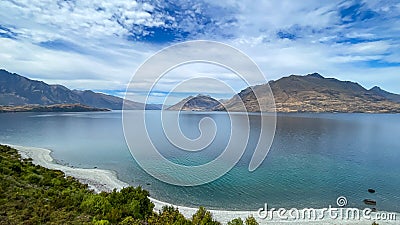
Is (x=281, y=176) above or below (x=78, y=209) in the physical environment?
below

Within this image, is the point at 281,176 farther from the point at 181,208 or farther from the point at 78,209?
the point at 78,209

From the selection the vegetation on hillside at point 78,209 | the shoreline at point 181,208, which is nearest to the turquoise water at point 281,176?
the shoreline at point 181,208

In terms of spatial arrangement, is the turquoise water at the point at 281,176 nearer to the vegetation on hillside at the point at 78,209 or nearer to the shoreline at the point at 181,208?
the shoreline at the point at 181,208

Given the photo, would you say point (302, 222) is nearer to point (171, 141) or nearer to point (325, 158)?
point (325, 158)

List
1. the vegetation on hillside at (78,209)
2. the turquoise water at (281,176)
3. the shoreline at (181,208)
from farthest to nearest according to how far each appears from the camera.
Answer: the turquoise water at (281,176)
the shoreline at (181,208)
the vegetation on hillside at (78,209)

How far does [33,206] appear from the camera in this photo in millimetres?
12891

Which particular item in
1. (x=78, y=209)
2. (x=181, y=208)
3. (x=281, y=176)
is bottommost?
(x=181, y=208)

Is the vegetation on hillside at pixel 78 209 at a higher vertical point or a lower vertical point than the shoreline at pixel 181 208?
higher

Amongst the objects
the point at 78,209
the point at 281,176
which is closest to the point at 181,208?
the point at 78,209

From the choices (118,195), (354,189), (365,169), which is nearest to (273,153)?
(365,169)

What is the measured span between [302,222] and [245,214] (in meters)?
4.15

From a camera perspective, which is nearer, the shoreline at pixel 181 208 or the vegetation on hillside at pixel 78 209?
the vegetation on hillside at pixel 78 209

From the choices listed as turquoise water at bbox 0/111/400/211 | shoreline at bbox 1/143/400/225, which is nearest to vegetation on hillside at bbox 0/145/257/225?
shoreline at bbox 1/143/400/225

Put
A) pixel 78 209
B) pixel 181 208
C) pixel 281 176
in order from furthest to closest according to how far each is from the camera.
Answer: pixel 281 176 < pixel 181 208 < pixel 78 209
